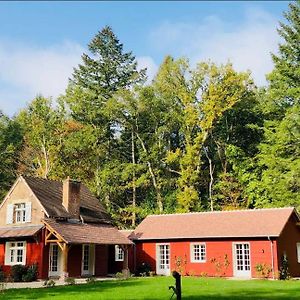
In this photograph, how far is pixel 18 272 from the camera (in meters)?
26.7

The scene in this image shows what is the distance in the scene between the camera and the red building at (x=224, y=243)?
26.5m

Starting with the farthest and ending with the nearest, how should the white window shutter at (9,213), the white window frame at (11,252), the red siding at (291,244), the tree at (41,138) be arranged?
the tree at (41,138) < the white window shutter at (9,213) < the white window frame at (11,252) < the red siding at (291,244)

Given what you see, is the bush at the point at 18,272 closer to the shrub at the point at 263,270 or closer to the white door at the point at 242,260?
the white door at the point at 242,260

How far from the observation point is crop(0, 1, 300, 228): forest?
39906 millimetres

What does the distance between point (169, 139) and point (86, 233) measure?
62.8 feet

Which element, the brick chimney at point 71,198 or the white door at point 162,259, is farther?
the white door at point 162,259

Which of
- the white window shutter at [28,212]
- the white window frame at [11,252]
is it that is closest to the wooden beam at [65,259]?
the white window frame at [11,252]

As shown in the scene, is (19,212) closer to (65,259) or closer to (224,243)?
(65,259)

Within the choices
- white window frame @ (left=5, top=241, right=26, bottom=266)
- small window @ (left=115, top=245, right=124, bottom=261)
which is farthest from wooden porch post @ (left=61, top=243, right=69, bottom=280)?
small window @ (left=115, top=245, right=124, bottom=261)

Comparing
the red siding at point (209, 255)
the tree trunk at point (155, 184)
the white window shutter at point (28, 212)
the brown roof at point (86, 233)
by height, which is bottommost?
the red siding at point (209, 255)

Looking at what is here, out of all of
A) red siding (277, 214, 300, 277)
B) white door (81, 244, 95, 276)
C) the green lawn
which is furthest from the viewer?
white door (81, 244, 95, 276)

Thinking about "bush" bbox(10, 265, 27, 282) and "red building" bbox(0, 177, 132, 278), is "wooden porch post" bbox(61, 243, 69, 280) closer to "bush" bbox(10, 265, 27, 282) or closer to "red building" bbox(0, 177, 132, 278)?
"red building" bbox(0, 177, 132, 278)

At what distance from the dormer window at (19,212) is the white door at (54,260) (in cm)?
289

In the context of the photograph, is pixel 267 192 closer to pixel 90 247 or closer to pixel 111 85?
pixel 90 247
